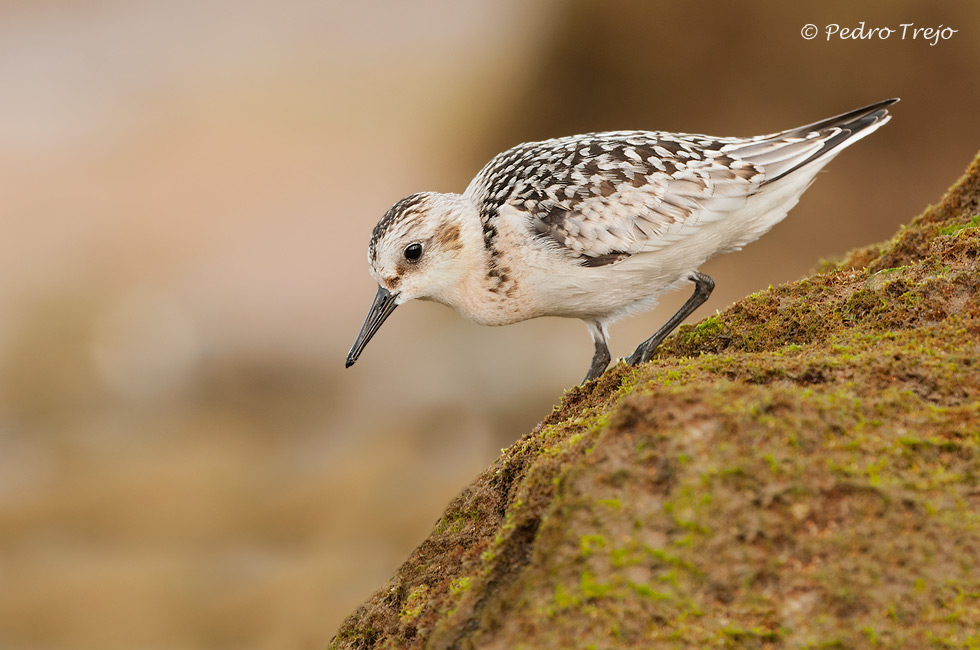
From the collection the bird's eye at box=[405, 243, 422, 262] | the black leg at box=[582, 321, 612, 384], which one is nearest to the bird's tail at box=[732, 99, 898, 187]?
the black leg at box=[582, 321, 612, 384]

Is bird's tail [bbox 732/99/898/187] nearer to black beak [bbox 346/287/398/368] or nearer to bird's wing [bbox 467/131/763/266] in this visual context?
bird's wing [bbox 467/131/763/266]

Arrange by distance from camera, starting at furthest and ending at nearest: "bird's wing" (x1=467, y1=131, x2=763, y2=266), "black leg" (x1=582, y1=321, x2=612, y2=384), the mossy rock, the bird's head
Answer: "black leg" (x1=582, y1=321, x2=612, y2=384) < the bird's head < "bird's wing" (x1=467, y1=131, x2=763, y2=266) < the mossy rock

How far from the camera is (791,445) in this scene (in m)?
2.96

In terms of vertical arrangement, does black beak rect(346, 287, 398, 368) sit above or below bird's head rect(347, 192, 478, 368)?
below

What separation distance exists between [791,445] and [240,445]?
11.1 m

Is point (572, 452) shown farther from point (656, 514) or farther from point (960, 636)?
point (960, 636)

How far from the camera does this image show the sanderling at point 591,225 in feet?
18.5

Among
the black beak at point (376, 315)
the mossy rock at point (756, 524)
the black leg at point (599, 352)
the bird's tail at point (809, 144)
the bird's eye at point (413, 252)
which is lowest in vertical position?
the mossy rock at point (756, 524)

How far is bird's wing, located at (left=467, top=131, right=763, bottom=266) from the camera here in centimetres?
561

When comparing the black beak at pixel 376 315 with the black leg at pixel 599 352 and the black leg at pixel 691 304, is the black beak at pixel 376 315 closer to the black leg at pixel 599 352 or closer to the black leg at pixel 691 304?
the black leg at pixel 599 352

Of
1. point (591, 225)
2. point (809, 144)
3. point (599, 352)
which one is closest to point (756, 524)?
point (591, 225)

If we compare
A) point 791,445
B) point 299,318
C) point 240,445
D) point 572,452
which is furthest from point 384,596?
point 299,318

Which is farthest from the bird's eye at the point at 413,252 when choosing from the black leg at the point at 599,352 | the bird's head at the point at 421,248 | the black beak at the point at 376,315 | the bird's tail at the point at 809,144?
the bird's tail at the point at 809,144

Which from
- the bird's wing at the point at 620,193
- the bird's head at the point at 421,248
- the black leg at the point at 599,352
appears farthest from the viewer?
the black leg at the point at 599,352
